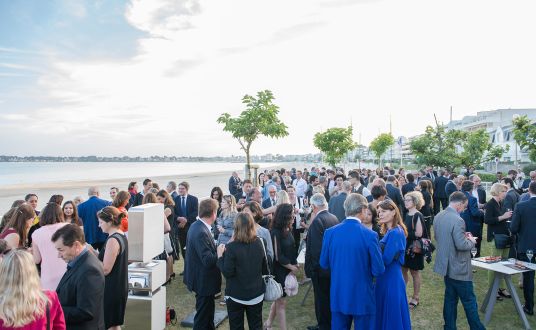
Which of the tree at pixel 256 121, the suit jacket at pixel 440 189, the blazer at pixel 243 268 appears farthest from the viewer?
the tree at pixel 256 121

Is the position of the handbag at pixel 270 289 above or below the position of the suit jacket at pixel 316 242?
below

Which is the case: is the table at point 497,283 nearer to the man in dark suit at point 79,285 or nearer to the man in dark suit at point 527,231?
the man in dark suit at point 527,231

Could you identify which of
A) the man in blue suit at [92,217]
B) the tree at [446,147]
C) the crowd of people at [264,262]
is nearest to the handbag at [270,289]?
the crowd of people at [264,262]

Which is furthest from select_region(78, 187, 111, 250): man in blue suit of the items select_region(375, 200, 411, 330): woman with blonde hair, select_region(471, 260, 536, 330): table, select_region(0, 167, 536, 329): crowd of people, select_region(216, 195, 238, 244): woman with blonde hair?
select_region(471, 260, 536, 330): table

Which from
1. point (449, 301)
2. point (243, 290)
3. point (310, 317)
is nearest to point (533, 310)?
point (449, 301)

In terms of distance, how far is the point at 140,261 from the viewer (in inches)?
199

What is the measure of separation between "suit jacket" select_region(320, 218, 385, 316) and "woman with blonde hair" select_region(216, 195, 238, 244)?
2480 millimetres

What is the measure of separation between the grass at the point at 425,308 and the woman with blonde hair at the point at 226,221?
52.7 inches

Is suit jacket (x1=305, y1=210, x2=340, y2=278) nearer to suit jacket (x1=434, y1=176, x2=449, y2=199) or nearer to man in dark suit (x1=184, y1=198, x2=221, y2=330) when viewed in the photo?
man in dark suit (x1=184, y1=198, x2=221, y2=330)

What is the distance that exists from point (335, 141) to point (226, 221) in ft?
85.1

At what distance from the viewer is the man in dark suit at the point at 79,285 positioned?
2936 millimetres

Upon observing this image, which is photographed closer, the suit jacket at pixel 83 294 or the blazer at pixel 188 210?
the suit jacket at pixel 83 294

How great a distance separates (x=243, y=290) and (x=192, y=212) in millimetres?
4811

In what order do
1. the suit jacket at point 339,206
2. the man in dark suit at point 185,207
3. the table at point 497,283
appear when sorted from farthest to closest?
the man in dark suit at point 185,207
the suit jacket at point 339,206
the table at point 497,283
